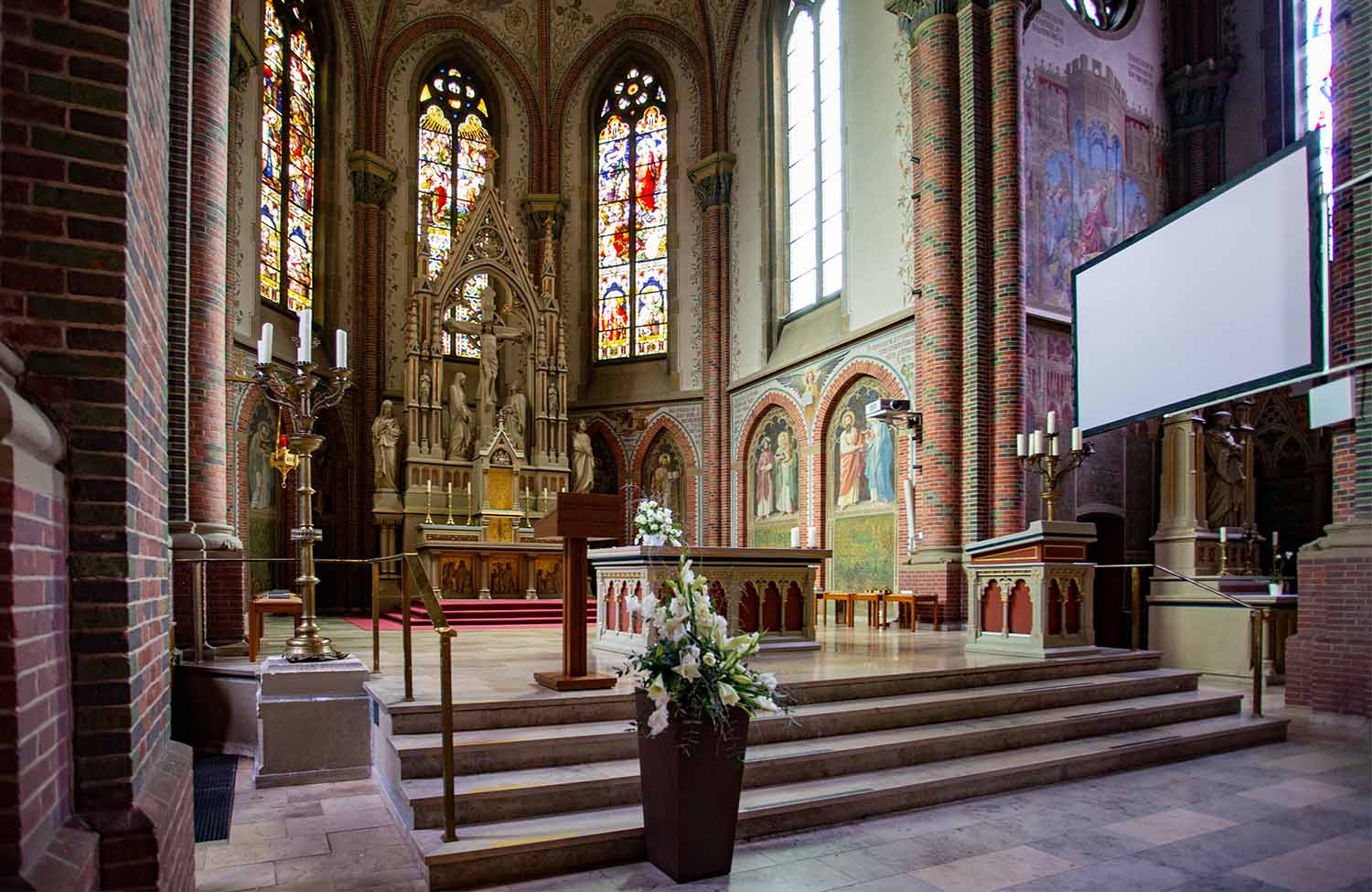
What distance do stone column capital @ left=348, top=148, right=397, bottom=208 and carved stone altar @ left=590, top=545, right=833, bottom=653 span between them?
12649 millimetres

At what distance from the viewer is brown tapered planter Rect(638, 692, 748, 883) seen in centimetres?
412

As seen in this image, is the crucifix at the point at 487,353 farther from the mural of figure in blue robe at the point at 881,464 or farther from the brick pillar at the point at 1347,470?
the brick pillar at the point at 1347,470

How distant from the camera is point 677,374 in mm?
19797

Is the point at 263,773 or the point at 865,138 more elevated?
the point at 865,138

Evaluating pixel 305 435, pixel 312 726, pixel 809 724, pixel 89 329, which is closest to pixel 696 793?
pixel 809 724

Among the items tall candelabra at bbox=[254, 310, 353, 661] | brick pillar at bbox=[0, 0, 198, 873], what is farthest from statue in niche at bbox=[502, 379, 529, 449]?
brick pillar at bbox=[0, 0, 198, 873]

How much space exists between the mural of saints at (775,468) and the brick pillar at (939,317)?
3683mm

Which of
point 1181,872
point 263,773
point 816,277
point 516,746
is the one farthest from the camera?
point 816,277

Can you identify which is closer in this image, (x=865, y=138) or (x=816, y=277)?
(x=865, y=138)

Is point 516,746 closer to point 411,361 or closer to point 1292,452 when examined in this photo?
point 411,361

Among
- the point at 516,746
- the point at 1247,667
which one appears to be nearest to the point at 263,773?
the point at 516,746

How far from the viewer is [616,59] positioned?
68.6 ft

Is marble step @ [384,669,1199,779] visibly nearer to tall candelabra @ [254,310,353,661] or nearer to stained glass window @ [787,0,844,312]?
tall candelabra @ [254,310,353,661]

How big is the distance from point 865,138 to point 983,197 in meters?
3.00
